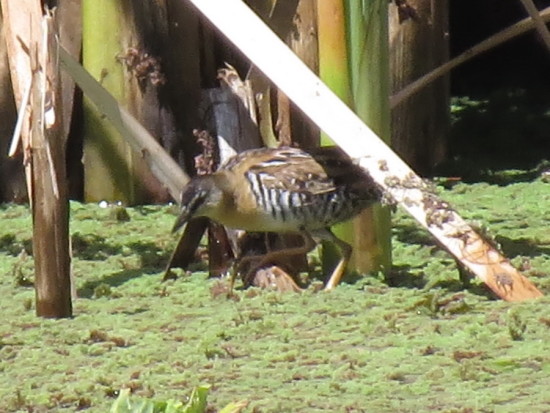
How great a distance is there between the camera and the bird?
5.89 m

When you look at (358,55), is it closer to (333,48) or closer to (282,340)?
(333,48)

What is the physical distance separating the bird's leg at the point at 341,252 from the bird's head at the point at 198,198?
483 millimetres

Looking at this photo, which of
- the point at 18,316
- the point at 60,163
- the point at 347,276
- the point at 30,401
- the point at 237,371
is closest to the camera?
the point at 30,401

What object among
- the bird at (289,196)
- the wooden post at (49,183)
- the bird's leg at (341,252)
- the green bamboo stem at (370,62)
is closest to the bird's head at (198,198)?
the bird at (289,196)

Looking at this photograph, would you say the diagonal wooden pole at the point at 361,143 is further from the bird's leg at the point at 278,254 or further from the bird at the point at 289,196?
the bird's leg at the point at 278,254

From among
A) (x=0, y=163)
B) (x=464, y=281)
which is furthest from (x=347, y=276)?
(x=0, y=163)

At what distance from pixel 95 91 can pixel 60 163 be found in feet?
2.03

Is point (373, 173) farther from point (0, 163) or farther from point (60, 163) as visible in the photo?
point (0, 163)

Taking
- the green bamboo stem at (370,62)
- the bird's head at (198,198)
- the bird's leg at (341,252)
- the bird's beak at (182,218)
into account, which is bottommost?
the bird's leg at (341,252)

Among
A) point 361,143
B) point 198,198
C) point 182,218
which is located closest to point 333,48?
point 361,143

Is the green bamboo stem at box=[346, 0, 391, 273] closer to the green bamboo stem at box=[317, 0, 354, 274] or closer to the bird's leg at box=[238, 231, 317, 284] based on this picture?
Answer: the green bamboo stem at box=[317, 0, 354, 274]

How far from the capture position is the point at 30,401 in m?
4.36

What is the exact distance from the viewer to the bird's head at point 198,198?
234 inches

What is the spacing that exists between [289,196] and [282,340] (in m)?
1.12
